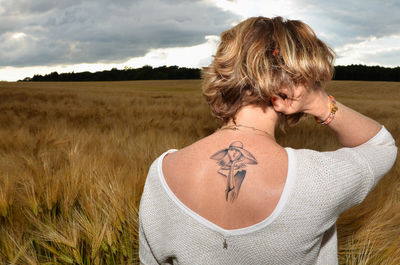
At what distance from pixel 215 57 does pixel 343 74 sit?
35.7m

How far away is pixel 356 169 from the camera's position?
2.99ft

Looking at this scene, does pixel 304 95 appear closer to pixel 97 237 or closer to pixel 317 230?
pixel 317 230

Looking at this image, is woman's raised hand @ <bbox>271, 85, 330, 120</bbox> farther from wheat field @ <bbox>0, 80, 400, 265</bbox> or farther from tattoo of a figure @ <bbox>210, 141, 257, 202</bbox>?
wheat field @ <bbox>0, 80, 400, 265</bbox>

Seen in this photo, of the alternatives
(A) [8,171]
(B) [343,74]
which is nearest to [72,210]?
(A) [8,171]

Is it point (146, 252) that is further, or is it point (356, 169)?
point (146, 252)

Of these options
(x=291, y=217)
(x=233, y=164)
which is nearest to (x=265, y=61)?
(x=233, y=164)

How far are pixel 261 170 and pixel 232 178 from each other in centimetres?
9

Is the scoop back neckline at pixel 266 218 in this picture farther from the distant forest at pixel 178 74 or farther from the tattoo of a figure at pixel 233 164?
the distant forest at pixel 178 74

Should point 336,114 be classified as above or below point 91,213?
above

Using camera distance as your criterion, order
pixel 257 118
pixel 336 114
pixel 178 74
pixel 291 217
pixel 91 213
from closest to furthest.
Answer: pixel 291 217, pixel 257 118, pixel 336 114, pixel 91 213, pixel 178 74

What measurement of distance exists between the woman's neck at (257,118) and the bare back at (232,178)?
4cm

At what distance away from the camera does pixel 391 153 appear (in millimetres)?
1051

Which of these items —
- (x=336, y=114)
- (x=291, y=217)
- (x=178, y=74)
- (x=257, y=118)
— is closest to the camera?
(x=291, y=217)

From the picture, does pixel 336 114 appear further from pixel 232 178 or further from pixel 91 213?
pixel 91 213
